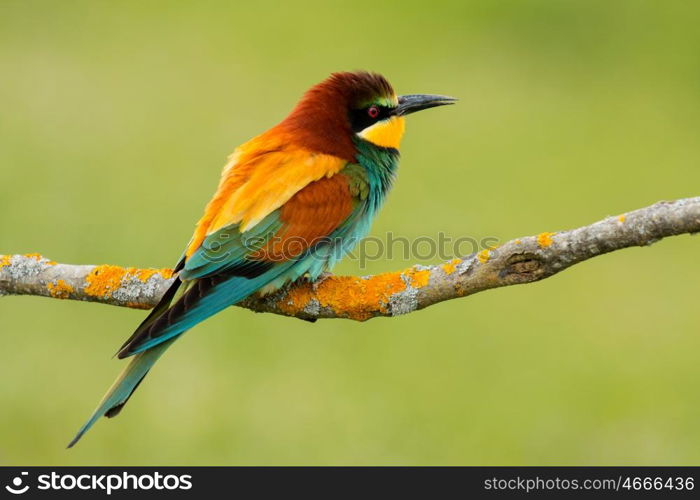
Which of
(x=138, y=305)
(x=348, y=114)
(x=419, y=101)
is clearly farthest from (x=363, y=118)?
(x=138, y=305)

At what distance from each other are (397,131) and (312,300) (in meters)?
0.83

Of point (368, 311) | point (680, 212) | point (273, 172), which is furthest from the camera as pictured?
point (273, 172)

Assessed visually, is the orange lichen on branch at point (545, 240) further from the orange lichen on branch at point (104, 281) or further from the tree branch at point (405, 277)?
the orange lichen on branch at point (104, 281)

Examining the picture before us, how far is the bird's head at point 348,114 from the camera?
2.78m

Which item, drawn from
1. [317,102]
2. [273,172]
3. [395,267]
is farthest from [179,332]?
[395,267]

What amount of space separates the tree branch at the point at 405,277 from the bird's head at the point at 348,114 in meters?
0.52

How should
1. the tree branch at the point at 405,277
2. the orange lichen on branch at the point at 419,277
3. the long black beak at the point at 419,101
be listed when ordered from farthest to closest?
1. the long black beak at the point at 419,101
2. the orange lichen on branch at the point at 419,277
3. the tree branch at the point at 405,277

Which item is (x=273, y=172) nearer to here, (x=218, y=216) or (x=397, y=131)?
(x=218, y=216)

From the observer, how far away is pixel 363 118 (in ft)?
9.49

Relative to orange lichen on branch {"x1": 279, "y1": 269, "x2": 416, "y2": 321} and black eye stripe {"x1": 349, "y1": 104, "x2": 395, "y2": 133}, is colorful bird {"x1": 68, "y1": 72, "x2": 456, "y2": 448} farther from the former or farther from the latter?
orange lichen on branch {"x1": 279, "y1": 269, "x2": 416, "y2": 321}

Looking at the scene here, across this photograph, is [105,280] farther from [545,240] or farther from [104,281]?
[545,240]

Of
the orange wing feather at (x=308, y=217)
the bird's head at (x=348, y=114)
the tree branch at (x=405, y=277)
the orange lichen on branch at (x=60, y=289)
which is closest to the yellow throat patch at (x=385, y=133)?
the bird's head at (x=348, y=114)

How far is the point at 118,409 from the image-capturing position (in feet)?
7.80

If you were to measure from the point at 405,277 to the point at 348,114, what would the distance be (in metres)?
0.87
